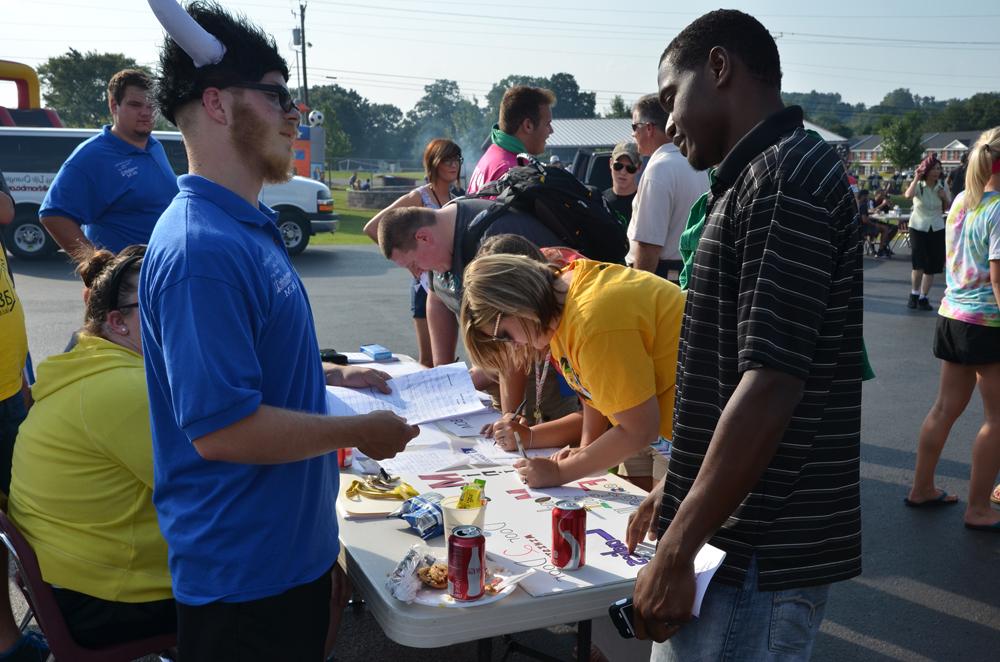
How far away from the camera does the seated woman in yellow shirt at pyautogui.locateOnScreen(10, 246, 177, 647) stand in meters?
2.14

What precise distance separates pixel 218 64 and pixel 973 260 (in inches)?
148

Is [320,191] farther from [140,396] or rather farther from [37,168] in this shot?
[140,396]

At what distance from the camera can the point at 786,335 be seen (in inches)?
50.9

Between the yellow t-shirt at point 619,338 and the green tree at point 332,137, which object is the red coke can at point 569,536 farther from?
the green tree at point 332,137

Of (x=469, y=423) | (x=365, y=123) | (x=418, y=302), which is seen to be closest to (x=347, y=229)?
(x=418, y=302)

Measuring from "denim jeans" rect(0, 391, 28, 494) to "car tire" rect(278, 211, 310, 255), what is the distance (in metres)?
12.3

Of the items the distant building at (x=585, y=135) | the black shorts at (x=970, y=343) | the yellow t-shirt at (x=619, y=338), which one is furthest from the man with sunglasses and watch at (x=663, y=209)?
the distant building at (x=585, y=135)

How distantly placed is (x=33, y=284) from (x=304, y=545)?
1164cm

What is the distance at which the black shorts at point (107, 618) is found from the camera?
2.24 meters

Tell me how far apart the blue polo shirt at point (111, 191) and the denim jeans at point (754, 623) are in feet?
13.1

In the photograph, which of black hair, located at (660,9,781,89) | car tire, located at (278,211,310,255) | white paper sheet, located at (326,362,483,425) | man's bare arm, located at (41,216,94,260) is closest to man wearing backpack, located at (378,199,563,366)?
white paper sheet, located at (326,362,483,425)

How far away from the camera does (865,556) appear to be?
4.03 meters

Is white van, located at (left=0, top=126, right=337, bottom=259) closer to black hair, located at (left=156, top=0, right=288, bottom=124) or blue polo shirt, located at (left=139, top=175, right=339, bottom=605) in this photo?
black hair, located at (left=156, top=0, right=288, bottom=124)

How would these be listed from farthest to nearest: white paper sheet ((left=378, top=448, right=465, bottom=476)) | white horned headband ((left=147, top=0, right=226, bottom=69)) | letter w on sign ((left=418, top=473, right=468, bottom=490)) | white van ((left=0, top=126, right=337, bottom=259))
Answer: white van ((left=0, top=126, right=337, bottom=259)), white paper sheet ((left=378, top=448, right=465, bottom=476)), letter w on sign ((left=418, top=473, right=468, bottom=490)), white horned headband ((left=147, top=0, right=226, bottom=69))
